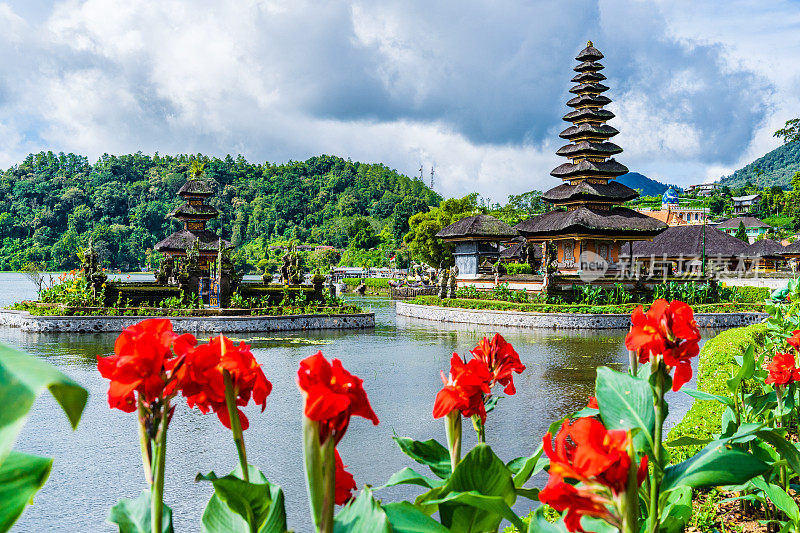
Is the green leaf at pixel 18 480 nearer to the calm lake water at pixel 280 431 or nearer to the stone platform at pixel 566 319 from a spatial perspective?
the calm lake water at pixel 280 431

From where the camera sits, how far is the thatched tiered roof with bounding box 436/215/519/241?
29.8m

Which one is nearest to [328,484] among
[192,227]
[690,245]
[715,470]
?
[715,470]

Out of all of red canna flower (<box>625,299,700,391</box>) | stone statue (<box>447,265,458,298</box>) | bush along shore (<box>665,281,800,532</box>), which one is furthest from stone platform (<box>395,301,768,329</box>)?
red canna flower (<box>625,299,700,391</box>)

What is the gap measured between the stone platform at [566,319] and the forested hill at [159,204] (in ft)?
139

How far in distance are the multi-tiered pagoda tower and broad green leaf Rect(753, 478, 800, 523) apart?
2430cm

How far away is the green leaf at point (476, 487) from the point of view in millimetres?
1413

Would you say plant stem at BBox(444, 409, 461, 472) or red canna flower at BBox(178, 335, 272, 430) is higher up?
red canna flower at BBox(178, 335, 272, 430)

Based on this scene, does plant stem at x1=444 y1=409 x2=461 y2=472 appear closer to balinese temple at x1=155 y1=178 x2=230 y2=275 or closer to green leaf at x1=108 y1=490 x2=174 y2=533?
green leaf at x1=108 y1=490 x2=174 y2=533

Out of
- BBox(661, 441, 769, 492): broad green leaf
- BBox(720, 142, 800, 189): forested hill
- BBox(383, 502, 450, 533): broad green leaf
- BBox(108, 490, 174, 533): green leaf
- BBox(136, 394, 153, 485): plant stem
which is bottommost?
BBox(108, 490, 174, 533): green leaf

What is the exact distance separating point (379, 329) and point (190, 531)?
15872mm

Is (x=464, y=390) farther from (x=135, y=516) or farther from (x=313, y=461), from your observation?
(x=135, y=516)

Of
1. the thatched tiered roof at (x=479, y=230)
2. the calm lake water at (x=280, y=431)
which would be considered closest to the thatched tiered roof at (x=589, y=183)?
the thatched tiered roof at (x=479, y=230)

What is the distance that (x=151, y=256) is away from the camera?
227ft

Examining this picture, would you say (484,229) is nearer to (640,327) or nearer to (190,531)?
(190,531)
